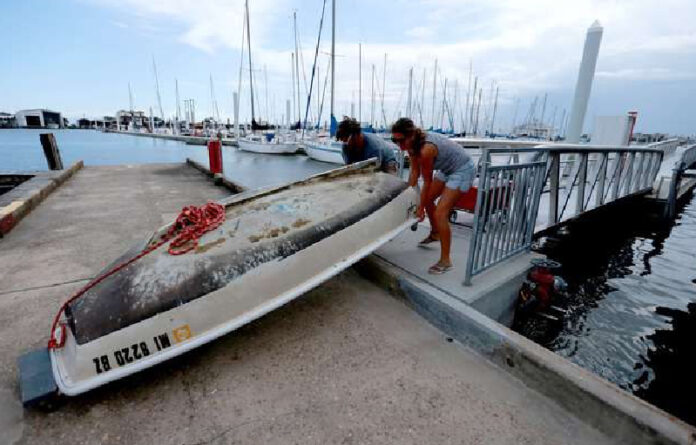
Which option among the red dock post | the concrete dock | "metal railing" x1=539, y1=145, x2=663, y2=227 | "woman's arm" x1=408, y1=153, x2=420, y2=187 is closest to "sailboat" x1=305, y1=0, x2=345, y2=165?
the red dock post

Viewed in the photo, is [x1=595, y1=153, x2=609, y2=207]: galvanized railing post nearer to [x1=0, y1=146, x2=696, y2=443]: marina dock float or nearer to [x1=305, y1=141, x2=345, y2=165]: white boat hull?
[x1=0, y1=146, x2=696, y2=443]: marina dock float

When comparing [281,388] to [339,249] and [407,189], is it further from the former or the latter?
[407,189]

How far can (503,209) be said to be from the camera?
362 centimetres

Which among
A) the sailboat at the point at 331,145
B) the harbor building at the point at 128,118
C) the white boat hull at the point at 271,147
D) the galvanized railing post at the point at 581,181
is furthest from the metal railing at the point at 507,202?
the harbor building at the point at 128,118

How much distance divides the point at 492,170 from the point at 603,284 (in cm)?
475

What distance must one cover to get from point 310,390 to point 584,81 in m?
9.40

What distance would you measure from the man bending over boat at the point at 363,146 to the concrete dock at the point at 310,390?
1756mm

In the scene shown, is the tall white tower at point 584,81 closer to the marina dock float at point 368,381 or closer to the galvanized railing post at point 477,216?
the marina dock float at point 368,381

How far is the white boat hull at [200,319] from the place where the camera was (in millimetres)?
2133

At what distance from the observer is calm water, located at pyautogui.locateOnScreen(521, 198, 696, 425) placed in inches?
154

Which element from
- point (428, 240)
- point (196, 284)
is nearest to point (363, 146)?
point (428, 240)

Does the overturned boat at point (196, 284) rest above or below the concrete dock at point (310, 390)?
above

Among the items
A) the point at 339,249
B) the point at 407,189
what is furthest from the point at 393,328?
the point at 407,189

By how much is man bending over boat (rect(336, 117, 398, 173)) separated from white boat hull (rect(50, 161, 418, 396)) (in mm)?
1651
